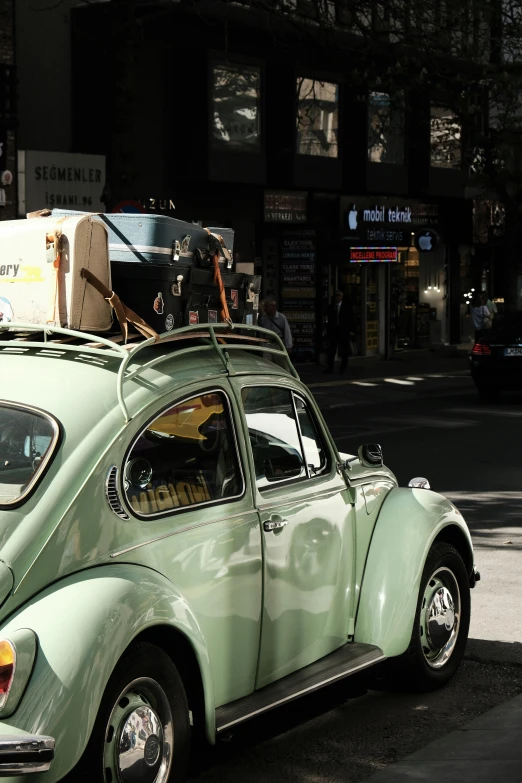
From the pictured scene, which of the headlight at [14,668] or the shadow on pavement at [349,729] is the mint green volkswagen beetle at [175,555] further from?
the shadow on pavement at [349,729]

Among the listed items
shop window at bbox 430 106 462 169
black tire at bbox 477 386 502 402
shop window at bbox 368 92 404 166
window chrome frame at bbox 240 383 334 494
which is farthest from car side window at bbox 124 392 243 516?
shop window at bbox 430 106 462 169

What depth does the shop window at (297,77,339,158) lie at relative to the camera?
96.6 ft

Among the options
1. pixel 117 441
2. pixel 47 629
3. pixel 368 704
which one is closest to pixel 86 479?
pixel 117 441

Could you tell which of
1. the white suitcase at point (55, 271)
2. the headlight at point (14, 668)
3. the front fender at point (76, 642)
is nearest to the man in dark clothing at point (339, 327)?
the white suitcase at point (55, 271)

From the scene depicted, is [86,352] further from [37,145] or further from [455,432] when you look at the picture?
[37,145]

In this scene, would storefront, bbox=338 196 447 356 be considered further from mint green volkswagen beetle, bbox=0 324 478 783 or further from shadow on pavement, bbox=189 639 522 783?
mint green volkswagen beetle, bbox=0 324 478 783

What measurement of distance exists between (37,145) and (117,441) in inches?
833

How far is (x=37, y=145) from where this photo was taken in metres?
24.6

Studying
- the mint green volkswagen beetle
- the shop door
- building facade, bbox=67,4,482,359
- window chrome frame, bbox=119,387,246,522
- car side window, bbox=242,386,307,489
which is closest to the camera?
the mint green volkswagen beetle

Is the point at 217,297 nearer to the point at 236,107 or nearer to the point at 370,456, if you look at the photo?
the point at 370,456

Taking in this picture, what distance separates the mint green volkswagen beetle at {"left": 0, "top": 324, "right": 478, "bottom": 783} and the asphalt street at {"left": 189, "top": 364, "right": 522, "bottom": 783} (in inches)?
10.7

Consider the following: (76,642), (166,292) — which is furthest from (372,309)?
(76,642)

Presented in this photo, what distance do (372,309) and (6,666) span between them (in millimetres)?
29473

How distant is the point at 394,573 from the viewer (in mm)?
5660
